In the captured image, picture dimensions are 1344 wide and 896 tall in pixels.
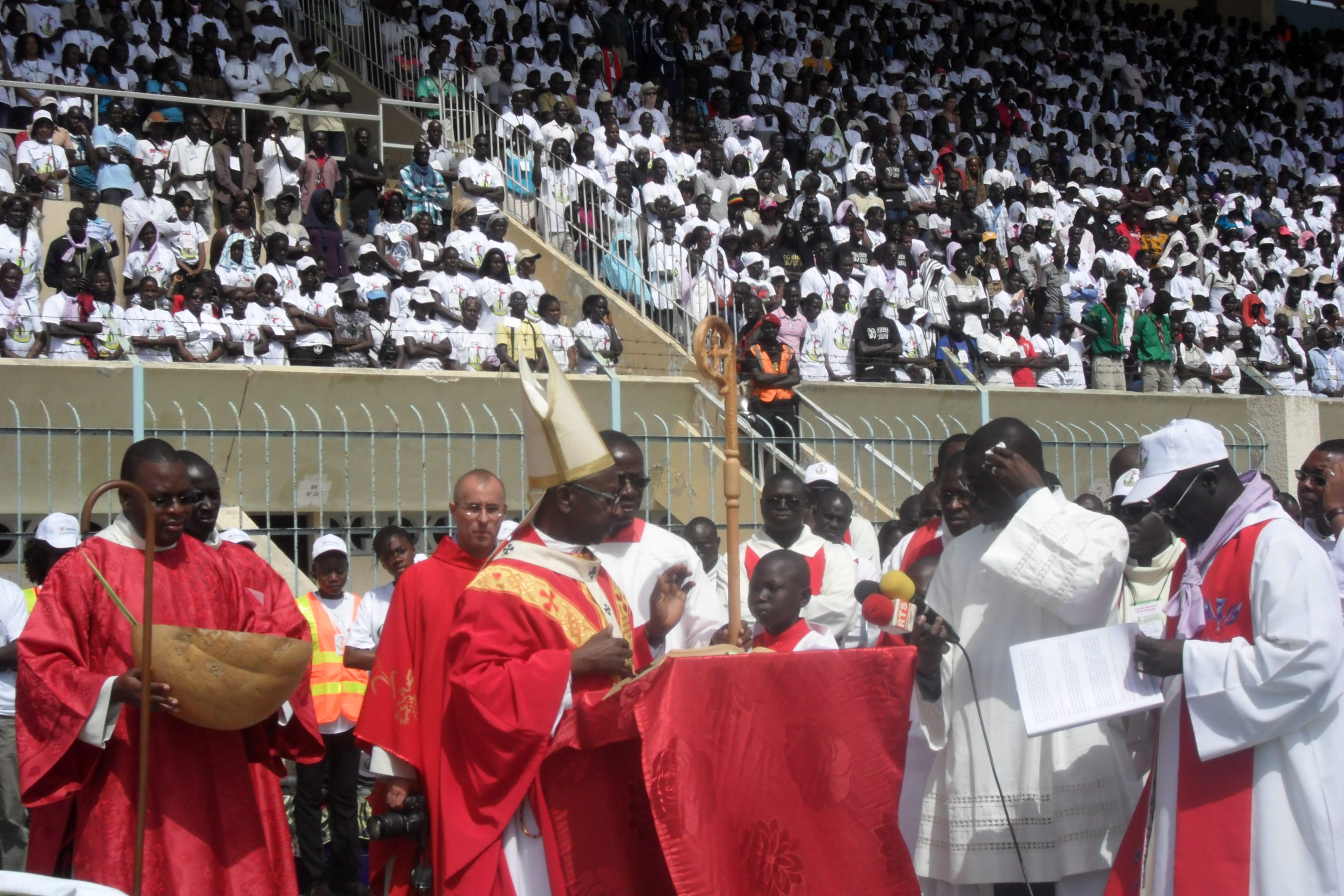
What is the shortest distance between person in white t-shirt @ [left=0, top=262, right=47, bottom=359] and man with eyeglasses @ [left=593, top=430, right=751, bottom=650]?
5915 millimetres

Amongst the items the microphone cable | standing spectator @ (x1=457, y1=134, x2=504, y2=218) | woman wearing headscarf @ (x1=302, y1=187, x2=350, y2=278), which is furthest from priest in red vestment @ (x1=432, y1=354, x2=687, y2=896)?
standing spectator @ (x1=457, y1=134, x2=504, y2=218)

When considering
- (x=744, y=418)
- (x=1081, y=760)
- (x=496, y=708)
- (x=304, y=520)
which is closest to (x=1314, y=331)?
(x=744, y=418)

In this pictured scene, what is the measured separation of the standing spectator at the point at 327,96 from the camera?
1566 cm

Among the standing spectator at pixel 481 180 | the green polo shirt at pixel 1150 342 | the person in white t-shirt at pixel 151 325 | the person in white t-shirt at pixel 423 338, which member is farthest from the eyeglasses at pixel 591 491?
the green polo shirt at pixel 1150 342

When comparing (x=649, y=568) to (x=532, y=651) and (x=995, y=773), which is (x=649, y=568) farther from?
(x=995, y=773)

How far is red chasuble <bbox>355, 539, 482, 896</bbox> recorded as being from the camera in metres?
4.65

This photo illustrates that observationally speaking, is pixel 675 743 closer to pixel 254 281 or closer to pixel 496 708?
pixel 496 708

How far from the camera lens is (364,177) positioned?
1474cm

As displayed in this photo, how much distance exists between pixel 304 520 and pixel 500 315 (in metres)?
2.53

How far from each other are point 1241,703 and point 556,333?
898 cm

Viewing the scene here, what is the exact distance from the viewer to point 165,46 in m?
15.6

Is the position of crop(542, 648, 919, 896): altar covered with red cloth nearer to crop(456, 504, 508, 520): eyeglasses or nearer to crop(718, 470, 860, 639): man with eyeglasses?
crop(456, 504, 508, 520): eyeglasses

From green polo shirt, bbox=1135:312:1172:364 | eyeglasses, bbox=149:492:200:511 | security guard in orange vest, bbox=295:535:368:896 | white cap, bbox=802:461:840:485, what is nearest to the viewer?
eyeglasses, bbox=149:492:200:511

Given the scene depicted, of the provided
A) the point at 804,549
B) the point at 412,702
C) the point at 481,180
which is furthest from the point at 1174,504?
the point at 481,180
